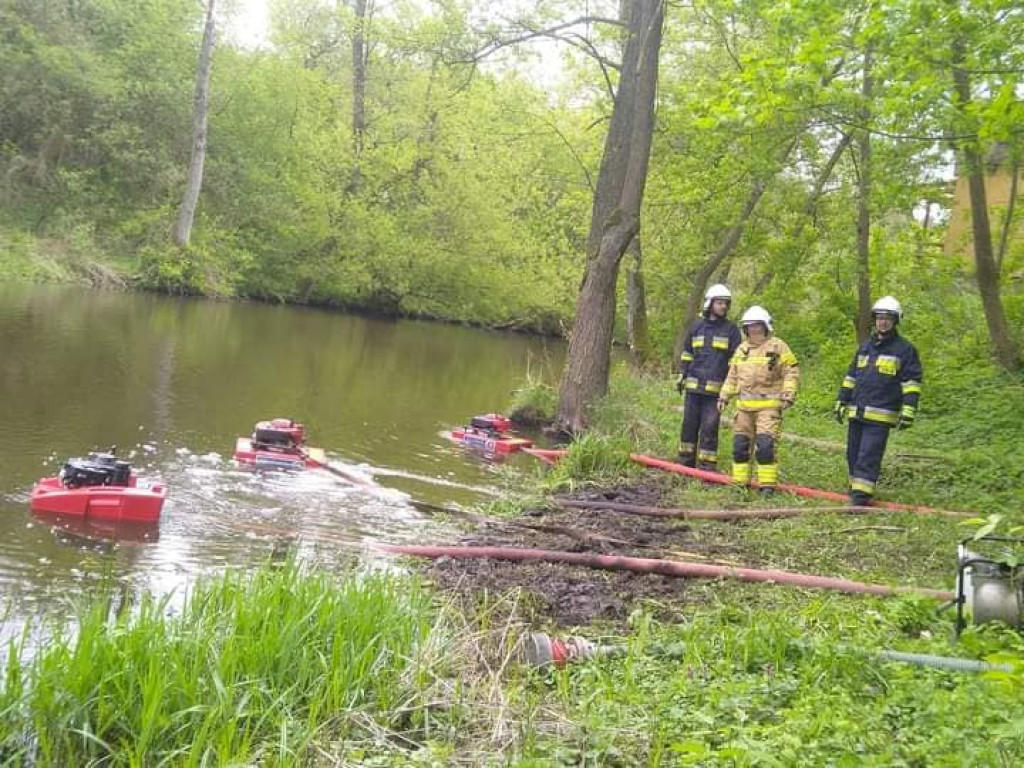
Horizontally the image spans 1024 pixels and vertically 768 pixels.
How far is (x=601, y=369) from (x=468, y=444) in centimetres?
241

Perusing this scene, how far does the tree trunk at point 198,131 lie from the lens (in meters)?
28.6

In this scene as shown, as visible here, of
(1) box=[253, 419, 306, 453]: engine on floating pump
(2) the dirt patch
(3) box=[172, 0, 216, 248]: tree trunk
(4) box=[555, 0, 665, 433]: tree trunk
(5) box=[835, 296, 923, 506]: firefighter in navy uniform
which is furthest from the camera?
(3) box=[172, 0, 216, 248]: tree trunk

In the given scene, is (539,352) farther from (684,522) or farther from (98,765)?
(98,765)

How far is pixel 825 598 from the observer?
18.0ft

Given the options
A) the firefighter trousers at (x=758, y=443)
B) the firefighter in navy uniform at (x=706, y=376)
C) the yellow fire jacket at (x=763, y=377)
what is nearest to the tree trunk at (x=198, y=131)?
the firefighter in navy uniform at (x=706, y=376)

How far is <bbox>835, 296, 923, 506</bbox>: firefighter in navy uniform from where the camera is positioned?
8.87 m

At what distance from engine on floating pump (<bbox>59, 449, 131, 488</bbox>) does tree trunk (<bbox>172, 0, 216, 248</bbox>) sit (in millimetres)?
Result: 24132

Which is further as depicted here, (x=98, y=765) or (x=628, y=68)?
(x=628, y=68)

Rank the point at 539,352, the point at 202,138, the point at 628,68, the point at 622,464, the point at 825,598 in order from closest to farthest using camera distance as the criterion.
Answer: the point at 825,598
the point at 622,464
the point at 628,68
the point at 202,138
the point at 539,352

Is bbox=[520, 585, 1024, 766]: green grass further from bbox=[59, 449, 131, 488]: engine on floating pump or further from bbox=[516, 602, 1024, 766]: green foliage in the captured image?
bbox=[59, 449, 131, 488]: engine on floating pump

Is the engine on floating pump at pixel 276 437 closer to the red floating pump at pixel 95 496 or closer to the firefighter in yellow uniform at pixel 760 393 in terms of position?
the red floating pump at pixel 95 496

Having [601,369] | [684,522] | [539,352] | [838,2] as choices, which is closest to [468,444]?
[601,369]

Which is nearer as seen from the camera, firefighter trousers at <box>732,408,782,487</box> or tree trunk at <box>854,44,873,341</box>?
firefighter trousers at <box>732,408,782,487</box>

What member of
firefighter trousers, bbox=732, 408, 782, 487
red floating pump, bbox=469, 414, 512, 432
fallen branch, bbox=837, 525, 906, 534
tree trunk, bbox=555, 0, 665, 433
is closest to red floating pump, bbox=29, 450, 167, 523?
fallen branch, bbox=837, 525, 906, 534
